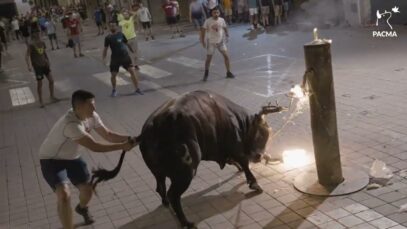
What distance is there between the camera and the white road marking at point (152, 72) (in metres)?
14.5

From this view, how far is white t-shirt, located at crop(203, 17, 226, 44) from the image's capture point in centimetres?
1227

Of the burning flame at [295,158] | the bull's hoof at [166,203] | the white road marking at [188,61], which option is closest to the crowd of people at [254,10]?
the white road marking at [188,61]

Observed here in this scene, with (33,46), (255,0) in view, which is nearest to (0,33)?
(255,0)

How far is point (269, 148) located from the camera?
7.23 meters

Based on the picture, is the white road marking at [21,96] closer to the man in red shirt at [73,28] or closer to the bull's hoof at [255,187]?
the man in red shirt at [73,28]

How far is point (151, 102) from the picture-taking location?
1123 centimetres

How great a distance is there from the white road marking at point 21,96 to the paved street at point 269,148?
0.04 m

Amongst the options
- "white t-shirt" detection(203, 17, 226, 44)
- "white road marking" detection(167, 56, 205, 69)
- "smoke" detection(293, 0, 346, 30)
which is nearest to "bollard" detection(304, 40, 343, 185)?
"white t-shirt" detection(203, 17, 226, 44)

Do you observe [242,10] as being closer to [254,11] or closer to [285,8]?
[254,11]

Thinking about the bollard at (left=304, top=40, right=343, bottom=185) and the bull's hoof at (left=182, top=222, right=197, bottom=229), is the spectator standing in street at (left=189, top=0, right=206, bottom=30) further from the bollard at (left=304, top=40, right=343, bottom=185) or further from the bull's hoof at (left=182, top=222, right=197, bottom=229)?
the bull's hoof at (left=182, top=222, right=197, bottom=229)

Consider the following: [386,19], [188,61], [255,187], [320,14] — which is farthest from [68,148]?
[320,14]

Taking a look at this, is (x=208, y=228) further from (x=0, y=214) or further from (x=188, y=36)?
(x=188, y=36)

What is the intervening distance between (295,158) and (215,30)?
6.23m

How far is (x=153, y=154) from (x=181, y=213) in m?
0.64
